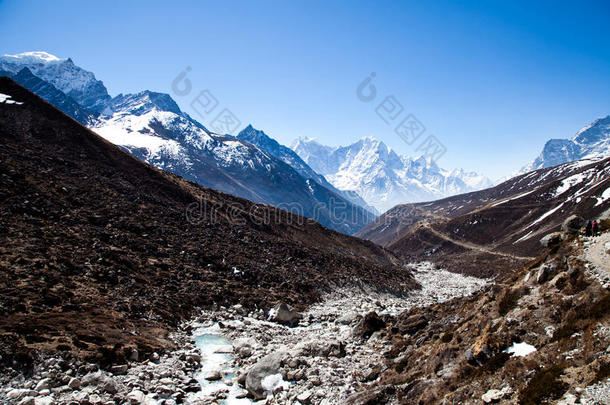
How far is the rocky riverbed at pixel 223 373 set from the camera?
1675cm

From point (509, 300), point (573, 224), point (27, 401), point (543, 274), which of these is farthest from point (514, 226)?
point (27, 401)

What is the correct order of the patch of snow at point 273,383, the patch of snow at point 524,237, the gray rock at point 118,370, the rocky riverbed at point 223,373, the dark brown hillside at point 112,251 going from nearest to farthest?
the rocky riverbed at point 223,373 < the gray rock at point 118,370 < the patch of snow at point 273,383 < the dark brown hillside at point 112,251 < the patch of snow at point 524,237

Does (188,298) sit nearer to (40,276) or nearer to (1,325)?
(40,276)

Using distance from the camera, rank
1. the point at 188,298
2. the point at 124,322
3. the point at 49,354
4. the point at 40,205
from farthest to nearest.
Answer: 1. the point at 40,205
2. the point at 188,298
3. the point at 124,322
4. the point at 49,354

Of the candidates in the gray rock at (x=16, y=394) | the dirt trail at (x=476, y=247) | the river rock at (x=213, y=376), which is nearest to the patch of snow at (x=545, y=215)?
the dirt trail at (x=476, y=247)

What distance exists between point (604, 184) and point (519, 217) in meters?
38.6

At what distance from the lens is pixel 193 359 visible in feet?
75.5

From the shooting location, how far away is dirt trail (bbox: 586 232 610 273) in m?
17.3

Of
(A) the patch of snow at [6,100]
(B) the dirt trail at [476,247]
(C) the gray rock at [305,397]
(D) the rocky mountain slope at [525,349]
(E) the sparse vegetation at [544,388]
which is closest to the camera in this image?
(E) the sparse vegetation at [544,388]

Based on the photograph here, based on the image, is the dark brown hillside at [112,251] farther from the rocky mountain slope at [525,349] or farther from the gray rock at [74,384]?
the rocky mountain slope at [525,349]

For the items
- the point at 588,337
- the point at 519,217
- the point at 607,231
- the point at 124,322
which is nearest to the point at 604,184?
the point at 519,217

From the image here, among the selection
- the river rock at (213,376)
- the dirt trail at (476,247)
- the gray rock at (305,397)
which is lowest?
the river rock at (213,376)

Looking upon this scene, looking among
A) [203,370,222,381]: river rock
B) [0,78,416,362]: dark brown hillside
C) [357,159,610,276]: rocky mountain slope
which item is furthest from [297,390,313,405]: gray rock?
[357,159,610,276]: rocky mountain slope

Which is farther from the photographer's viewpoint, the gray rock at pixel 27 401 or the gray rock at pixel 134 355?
the gray rock at pixel 134 355
